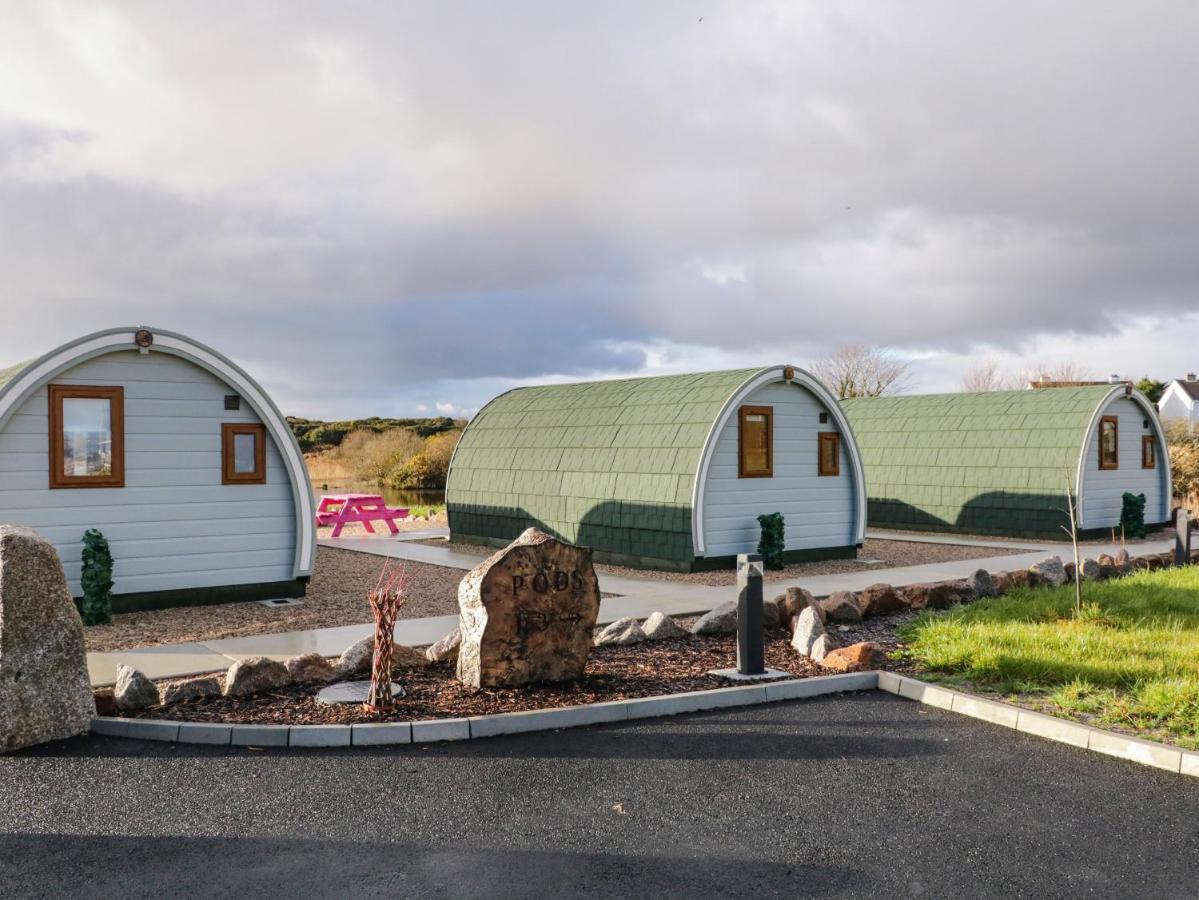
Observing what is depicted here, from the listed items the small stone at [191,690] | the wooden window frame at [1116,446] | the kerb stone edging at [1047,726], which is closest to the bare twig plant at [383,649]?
the small stone at [191,690]

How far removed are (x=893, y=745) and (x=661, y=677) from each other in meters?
2.06

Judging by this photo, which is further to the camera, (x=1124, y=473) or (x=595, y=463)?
(x=1124, y=473)

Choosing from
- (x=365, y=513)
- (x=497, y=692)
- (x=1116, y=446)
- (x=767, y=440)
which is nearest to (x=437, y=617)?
(x=497, y=692)

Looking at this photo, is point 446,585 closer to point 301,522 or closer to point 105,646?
point 301,522

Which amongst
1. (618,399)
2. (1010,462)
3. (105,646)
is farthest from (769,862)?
(1010,462)

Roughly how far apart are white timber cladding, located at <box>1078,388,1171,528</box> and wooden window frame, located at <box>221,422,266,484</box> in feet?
50.9

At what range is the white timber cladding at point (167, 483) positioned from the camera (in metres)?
10.8

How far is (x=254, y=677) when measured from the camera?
24.3ft

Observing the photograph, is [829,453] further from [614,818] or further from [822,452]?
[614,818]

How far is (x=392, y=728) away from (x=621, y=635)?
318cm

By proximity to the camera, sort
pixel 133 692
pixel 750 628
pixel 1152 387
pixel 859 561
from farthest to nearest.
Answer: pixel 1152 387 < pixel 859 561 < pixel 750 628 < pixel 133 692

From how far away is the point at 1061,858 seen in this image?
15.7 feet

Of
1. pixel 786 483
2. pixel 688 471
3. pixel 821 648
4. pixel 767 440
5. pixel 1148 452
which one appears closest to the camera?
pixel 821 648

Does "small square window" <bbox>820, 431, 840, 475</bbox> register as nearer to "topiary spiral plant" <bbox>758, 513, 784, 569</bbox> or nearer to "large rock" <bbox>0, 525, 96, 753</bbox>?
"topiary spiral plant" <bbox>758, 513, 784, 569</bbox>
